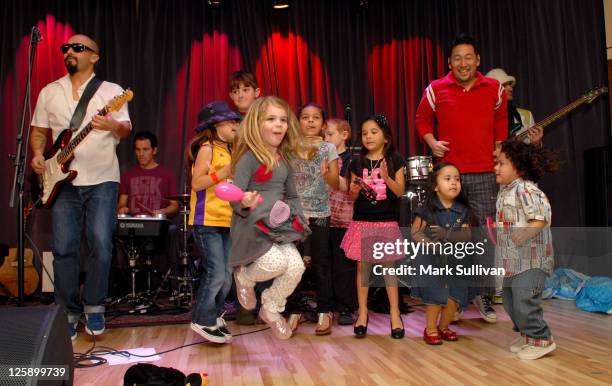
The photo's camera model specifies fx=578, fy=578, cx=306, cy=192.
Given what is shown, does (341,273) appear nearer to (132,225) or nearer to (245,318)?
(245,318)

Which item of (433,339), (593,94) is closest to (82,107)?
(433,339)

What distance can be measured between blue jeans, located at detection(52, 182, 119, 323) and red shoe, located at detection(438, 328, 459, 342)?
6.65ft

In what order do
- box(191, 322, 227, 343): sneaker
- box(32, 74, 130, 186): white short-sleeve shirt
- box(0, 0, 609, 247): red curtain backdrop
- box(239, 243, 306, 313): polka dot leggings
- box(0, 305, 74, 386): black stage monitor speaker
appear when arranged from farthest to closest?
box(0, 0, 609, 247): red curtain backdrop < box(32, 74, 130, 186): white short-sleeve shirt < box(191, 322, 227, 343): sneaker < box(239, 243, 306, 313): polka dot leggings < box(0, 305, 74, 386): black stage monitor speaker

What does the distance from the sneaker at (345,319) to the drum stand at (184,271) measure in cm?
141

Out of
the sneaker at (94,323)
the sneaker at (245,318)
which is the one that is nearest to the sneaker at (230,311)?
the sneaker at (245,318)

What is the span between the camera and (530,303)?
298 centimetres

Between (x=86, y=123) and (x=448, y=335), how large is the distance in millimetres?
2532

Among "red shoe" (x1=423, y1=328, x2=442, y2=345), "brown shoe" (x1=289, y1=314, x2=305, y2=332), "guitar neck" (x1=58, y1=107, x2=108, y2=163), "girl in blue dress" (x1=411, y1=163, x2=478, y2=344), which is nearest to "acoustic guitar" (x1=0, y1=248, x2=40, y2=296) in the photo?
"guitar neck" (x1=58, y1=107, x2=108, y2=163)

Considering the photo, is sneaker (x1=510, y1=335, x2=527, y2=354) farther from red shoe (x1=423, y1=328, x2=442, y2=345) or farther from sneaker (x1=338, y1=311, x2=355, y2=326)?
sneaker (x1=338, y1=311, x2=355, y2=326)

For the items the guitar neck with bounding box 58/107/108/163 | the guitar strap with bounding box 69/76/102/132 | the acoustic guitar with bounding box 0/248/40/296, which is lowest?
the acoustic guitar with bounding box 0/248/40/296

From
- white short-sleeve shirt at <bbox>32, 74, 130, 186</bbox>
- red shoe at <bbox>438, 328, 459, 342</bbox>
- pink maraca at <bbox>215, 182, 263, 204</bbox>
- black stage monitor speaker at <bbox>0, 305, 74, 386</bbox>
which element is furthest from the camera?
white short-sleeve shirt at <bbox>32, 74, 130, 186</bbox>

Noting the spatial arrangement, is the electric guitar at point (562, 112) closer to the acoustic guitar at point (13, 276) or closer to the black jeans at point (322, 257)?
the black jeans at point (322, 257)

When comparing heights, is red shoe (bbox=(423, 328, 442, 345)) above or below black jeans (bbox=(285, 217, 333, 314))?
below

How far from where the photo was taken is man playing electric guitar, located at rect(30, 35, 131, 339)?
11.4 feet
